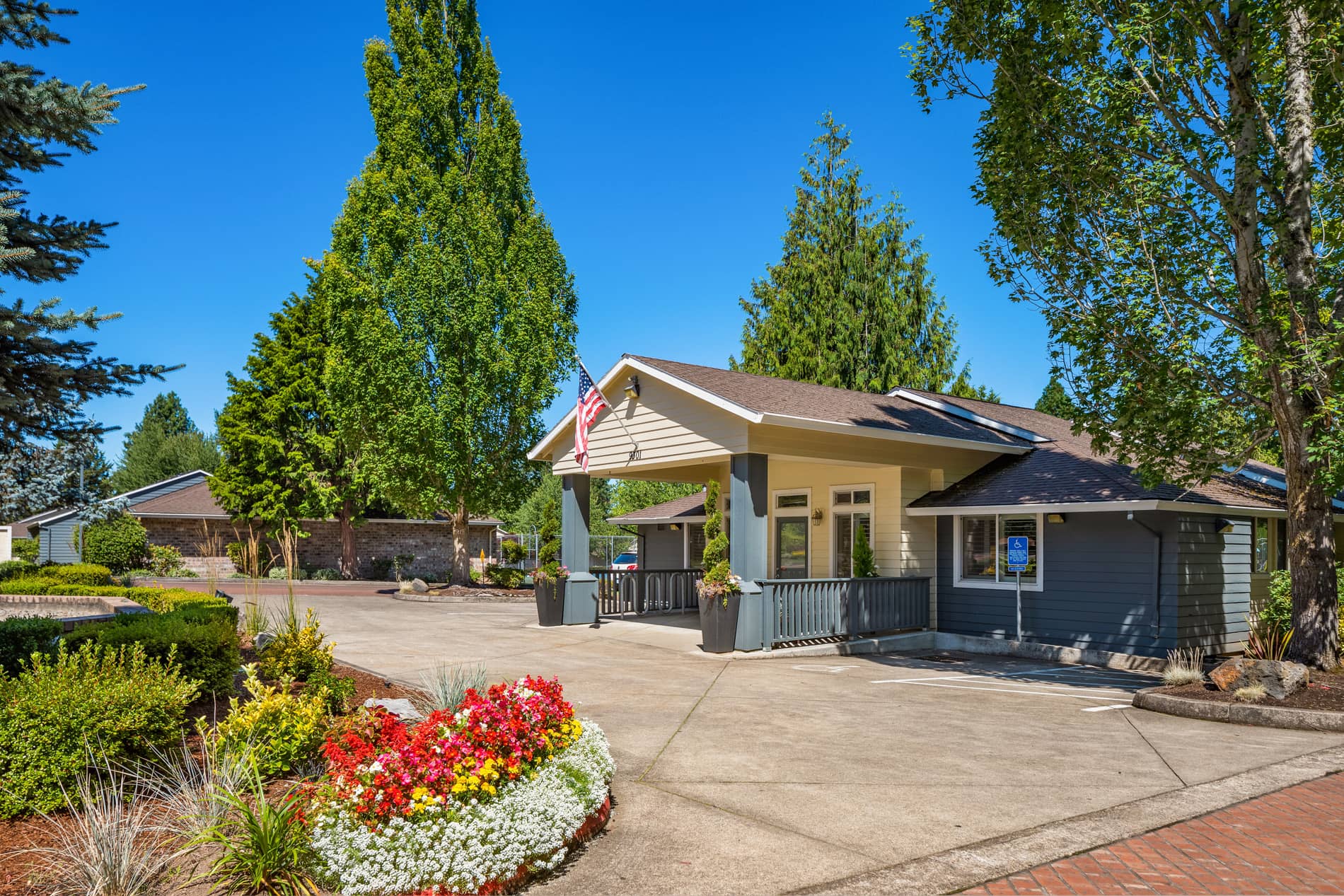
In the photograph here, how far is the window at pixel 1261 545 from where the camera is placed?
14.2 m

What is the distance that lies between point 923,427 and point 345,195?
21.8 meters

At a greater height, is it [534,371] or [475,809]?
[534,371]

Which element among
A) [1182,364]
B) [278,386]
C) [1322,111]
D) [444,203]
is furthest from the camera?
[278,386]

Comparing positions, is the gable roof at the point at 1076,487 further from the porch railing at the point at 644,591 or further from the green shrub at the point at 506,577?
the green shrub at the point at 506,577

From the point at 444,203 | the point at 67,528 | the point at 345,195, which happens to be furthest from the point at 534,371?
the point at 67,528

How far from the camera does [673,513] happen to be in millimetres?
23328

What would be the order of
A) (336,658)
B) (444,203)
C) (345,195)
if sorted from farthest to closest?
(345,195), (444,203), (336,658)

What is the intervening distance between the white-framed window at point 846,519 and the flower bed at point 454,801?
11.2m

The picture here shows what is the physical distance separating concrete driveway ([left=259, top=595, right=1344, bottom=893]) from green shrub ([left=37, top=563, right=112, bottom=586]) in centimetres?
799

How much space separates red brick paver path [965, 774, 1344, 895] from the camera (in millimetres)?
4246

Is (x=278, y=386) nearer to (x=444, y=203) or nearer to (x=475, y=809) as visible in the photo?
(x=444, y=203)

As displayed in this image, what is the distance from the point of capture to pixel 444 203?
2586 cm

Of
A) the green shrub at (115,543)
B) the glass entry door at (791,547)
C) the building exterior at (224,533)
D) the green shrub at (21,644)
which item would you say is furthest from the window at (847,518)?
the green shrub at (115,543)

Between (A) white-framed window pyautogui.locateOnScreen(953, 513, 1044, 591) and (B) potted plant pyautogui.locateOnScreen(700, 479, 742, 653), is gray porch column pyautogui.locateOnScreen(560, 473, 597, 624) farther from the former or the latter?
(A) white-framed window pyautogui.locateOnScreen(953, 513, 1044, 591)
